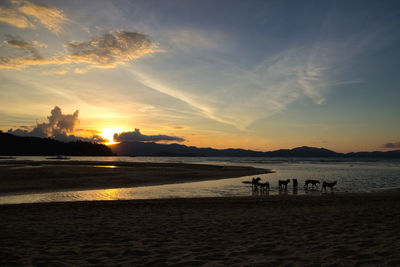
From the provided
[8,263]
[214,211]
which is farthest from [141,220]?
[8,263]

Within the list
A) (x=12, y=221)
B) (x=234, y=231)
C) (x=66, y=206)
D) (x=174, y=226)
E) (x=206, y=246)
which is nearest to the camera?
(x=206, y=246)

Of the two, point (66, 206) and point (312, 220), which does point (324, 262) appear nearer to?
point (312, 220)

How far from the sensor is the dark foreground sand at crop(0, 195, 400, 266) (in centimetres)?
644

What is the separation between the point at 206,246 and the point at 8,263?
4.91 m

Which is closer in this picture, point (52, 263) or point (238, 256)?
point (52, 263)

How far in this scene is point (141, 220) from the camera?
1151cm

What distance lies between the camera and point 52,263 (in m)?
6.23

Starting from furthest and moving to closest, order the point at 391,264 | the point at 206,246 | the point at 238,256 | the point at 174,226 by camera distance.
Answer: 1. the point at 174,226
2. the point at 206,246
3. the point at 238,256
4. the point at 391,264

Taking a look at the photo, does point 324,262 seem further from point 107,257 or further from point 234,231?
point 107,257

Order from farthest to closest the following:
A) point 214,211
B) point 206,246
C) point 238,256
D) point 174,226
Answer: point 214,211 < point 174,226 < point 206,246 < point 238,256

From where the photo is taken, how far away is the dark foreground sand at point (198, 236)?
21.1 ft

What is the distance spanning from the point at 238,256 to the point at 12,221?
9919mm

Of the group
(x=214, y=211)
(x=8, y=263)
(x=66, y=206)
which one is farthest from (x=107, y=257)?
(x=66, y=206)

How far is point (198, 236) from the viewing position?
8.72 metres
